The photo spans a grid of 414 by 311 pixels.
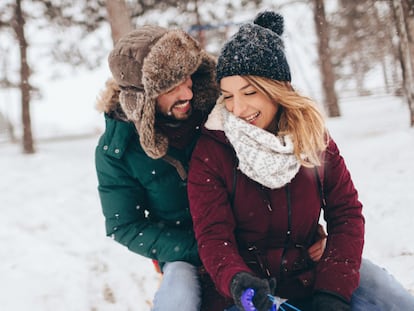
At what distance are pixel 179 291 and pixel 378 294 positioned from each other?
90 centimetres

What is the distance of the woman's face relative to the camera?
6.14ft

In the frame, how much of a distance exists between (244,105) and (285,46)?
41 cm

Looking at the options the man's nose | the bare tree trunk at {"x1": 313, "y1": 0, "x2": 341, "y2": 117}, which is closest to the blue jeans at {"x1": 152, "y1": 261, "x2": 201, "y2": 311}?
the man's nose

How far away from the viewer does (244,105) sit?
6.14ft

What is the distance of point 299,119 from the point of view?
1.89 meters

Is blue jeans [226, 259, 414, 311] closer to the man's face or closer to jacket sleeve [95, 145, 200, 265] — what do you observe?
jacket sleeve [95, 145, 200, 265]

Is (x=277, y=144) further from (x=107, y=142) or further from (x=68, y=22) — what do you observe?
(x=68, y=22)

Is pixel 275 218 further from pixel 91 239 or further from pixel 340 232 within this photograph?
pixel 91 239

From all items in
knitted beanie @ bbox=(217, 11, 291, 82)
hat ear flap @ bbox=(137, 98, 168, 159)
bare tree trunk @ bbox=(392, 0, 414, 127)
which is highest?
bare tree trunk @ bbox=(392, 0, 414, 127)

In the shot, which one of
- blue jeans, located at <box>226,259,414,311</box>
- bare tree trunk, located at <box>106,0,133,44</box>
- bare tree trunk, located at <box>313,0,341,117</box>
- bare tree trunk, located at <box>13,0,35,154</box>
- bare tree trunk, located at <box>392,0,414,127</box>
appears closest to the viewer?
blue jeans, located at <box>226,259,414,311</box>

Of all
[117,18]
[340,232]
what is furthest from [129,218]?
[117,18]

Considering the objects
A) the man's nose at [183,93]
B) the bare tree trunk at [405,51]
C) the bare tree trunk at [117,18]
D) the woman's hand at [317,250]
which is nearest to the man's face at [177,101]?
the man's nose at [183,93]

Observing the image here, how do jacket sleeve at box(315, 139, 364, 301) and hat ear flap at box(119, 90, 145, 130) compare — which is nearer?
jacket sleeve at box(315, 139, 364, 301)

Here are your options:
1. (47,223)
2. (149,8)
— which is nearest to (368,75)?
(149,8)
